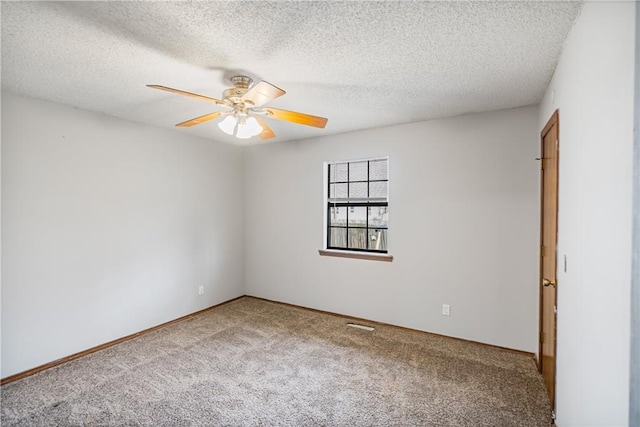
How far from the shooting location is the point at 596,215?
4.18ft

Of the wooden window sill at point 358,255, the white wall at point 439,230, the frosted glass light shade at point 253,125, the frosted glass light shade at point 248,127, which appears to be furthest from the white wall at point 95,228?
the frosted glass light shade at point 253,125

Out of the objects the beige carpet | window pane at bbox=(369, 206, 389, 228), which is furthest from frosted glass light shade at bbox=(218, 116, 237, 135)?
window pane at bbox=(369, 206, 389, 228)

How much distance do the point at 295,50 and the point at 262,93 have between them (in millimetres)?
333

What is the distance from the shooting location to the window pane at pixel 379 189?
3.81m

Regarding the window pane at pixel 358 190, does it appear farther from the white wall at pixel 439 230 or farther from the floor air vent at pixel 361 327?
the floor air vent at pixel 361 327

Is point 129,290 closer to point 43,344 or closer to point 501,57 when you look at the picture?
point 43,344

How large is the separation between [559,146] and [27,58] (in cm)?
348

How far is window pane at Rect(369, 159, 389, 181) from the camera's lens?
380 centimetres

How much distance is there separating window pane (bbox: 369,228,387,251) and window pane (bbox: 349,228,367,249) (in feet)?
0.28

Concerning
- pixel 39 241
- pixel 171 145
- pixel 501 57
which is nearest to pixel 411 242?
pixel 501 57

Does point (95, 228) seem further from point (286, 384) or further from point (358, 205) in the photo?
point (358, 205)

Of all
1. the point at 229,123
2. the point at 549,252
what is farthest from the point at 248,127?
the point at 549,252

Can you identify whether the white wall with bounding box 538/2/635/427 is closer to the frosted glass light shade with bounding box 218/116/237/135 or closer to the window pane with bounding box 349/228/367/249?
the frosted glass light shade with bounding box 218/116/237/135

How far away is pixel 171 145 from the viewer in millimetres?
3803
